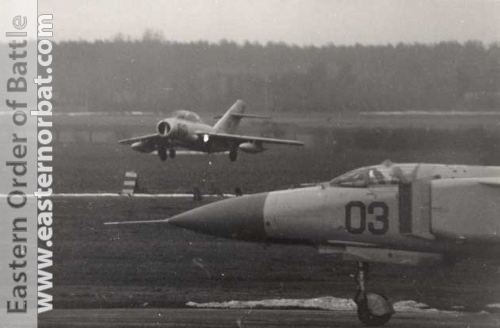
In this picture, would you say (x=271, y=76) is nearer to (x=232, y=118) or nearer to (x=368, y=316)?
(x=232, y=118)

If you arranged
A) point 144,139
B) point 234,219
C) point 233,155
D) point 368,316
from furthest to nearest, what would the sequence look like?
1. point 144,139
2. point 233,155
3. point 234,219
4. point 368,316

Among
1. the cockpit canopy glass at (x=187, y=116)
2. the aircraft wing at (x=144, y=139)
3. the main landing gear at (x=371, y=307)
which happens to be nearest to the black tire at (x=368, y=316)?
the main landing gear at (x=371, y=307)

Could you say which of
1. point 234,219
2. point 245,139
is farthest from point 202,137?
point 234,219

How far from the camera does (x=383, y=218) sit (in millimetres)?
10477

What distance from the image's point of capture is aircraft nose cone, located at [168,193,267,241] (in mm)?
10938

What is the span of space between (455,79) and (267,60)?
3.14 m

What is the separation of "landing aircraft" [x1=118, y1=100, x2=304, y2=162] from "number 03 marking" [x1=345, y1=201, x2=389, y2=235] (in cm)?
805

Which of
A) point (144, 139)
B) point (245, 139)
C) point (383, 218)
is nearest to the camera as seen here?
point (383, 218)

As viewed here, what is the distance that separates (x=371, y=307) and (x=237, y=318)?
1415mm

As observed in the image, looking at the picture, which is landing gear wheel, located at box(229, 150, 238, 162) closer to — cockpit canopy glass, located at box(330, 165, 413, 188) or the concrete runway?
the concrete runway

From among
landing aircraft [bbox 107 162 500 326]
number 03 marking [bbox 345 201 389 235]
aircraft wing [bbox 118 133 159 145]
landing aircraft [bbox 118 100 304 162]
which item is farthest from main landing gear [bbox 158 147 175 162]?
number 03 marking [bbox 345 201 389 235]

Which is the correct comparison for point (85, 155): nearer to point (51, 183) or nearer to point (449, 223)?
point (51, 183)

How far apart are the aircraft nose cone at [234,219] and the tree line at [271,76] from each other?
6.01m

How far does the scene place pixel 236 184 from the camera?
19.9 meters
